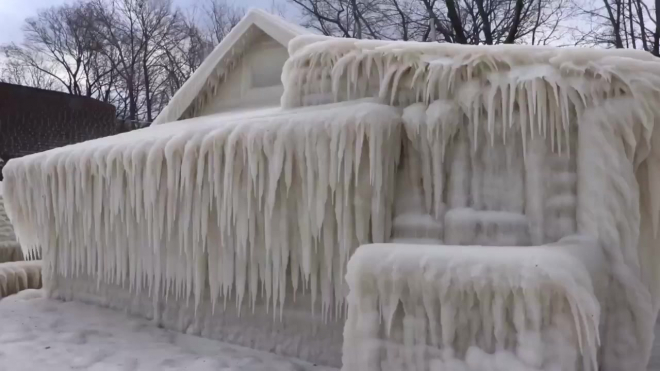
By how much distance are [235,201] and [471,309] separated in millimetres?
2337

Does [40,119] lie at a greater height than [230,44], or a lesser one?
greater

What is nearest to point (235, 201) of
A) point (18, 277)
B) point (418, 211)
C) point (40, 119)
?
point (418, 211)

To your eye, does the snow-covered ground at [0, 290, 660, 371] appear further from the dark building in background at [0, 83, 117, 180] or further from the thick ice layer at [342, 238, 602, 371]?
the dark building in background at [0, 83, 117, 180]

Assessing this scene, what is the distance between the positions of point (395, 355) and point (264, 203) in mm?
1807

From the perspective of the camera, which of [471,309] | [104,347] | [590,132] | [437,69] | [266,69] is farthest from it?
[266,69]

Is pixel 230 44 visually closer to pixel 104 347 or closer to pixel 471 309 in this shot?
pixel 104 347

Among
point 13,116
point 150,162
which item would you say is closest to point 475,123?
point 150,162

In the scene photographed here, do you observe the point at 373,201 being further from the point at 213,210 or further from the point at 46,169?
the point at 46,169

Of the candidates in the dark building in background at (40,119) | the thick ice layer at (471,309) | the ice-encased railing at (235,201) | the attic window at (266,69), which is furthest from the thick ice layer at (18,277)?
the dark building in background at (40,119)

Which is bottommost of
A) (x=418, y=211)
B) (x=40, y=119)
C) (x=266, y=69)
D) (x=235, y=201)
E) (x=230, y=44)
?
(x=418, y=211)

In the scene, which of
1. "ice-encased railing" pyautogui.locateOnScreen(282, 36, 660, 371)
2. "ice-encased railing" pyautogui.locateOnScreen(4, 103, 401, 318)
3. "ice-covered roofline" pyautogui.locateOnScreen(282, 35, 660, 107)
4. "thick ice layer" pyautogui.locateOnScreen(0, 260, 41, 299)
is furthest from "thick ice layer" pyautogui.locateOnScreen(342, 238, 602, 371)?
"thick ice layer" pyautogui.locateOnScreen(0, 260, 41, 299)

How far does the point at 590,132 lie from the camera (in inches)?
138

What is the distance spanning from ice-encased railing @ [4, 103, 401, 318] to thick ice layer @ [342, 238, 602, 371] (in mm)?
894

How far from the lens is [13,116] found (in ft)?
53.5
